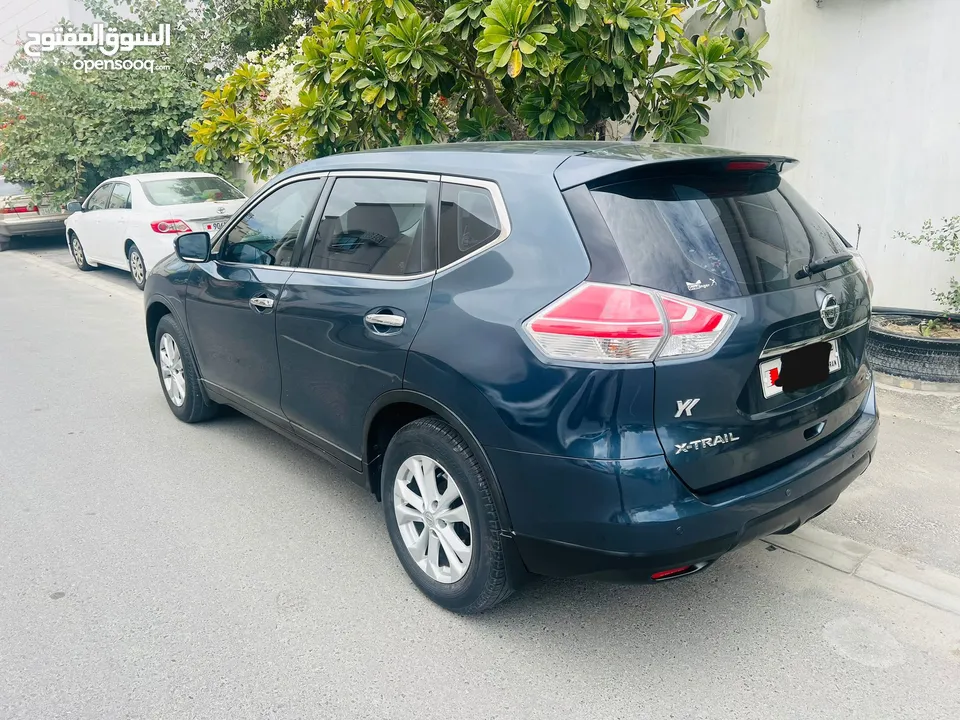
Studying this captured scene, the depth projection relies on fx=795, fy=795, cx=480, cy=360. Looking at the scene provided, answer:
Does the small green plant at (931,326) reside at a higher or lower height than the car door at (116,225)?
lower

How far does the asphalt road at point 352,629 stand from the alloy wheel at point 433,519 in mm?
201

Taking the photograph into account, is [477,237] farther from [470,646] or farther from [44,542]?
[44,542]

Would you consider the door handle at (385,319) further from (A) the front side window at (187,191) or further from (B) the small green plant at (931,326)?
(A) the front side window at (187,191)

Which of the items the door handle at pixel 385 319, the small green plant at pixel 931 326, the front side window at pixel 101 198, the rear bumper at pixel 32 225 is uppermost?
the front side window at pixel 101 198

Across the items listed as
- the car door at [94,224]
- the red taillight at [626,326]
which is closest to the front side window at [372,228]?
the red taillight at [626,326]

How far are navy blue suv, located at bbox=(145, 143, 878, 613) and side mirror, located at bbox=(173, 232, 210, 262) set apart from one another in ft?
4.25

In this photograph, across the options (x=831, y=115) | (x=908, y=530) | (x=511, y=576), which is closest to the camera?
(x=511, y=576)

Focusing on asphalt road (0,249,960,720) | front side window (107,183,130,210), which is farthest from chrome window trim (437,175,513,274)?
front side window (107,183,130,210)

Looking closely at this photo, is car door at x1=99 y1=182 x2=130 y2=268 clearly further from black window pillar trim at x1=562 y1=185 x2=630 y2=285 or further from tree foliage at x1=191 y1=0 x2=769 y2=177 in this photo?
black window pillar trim at x1=562 y1=185 x2=630 y2=285

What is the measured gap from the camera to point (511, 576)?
2.86m

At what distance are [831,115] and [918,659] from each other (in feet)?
15.6

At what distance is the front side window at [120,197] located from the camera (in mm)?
10792

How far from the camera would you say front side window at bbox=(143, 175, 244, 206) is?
1037cm

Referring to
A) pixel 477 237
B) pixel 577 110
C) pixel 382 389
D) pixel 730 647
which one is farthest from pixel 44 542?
pixel 577 110
